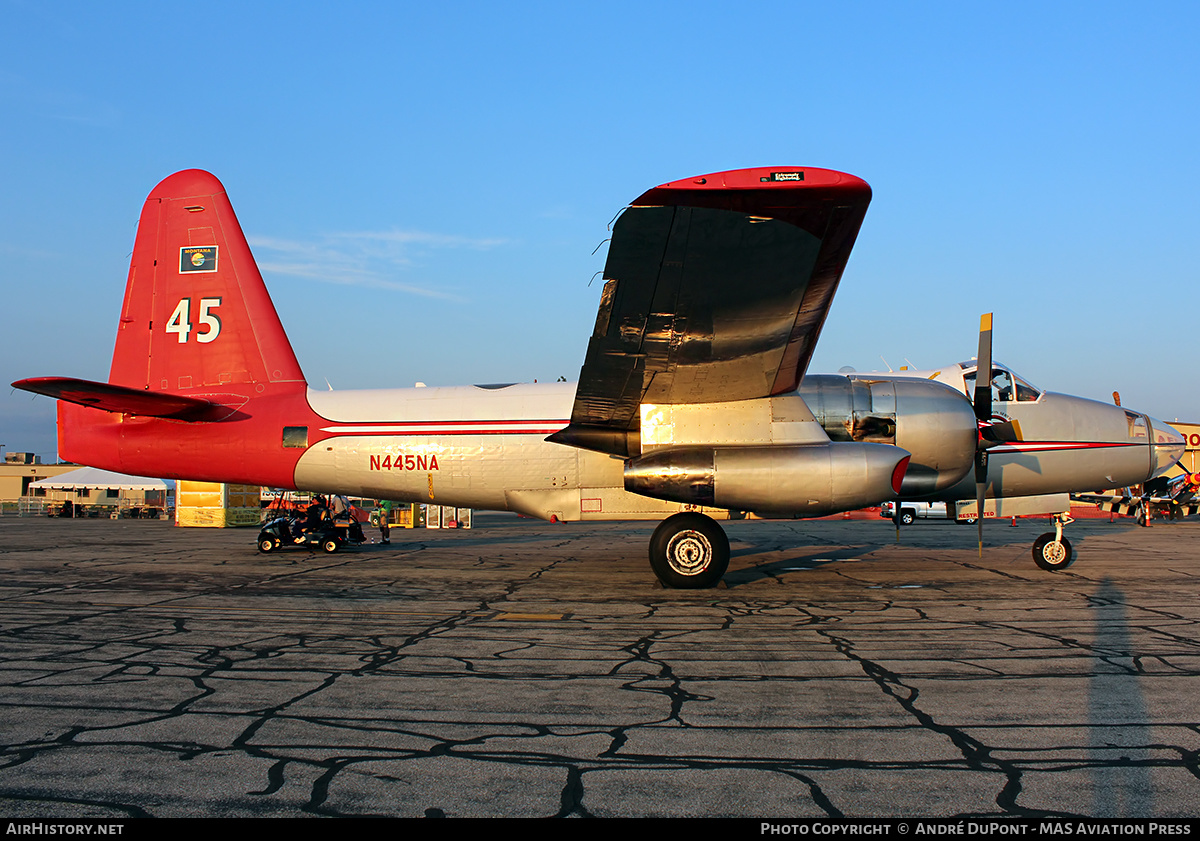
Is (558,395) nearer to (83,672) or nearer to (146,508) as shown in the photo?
(83,672)

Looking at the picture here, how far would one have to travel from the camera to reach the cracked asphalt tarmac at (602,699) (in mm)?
4414

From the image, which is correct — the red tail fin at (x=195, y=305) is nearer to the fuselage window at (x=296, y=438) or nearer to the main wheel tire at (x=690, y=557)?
the fuselage window at (x=296, y=438)

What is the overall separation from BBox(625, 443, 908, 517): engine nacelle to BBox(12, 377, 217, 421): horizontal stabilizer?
8.47 meters

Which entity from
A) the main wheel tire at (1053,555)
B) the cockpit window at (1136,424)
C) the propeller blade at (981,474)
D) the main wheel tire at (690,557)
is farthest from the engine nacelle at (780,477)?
the cockpit window at (1136,424)

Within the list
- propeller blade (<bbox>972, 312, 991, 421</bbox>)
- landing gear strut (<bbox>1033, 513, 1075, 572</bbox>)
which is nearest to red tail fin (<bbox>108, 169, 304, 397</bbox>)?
propeller blade (<bbox>972, 312, 991, 421</bbox>)

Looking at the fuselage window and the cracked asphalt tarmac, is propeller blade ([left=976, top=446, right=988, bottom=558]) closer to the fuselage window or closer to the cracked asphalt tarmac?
the cracked asphalt tarmac

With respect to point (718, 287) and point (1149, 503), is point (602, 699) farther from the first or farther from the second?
point (1149, 503)

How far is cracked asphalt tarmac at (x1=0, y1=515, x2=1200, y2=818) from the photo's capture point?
14.5 feet

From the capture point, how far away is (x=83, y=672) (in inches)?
287

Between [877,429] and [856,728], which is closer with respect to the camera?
[856,728]

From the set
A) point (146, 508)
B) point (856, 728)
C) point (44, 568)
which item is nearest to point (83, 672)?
point (856, 728)

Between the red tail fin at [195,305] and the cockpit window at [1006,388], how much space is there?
43.4 feet

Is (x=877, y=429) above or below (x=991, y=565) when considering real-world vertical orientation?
above
